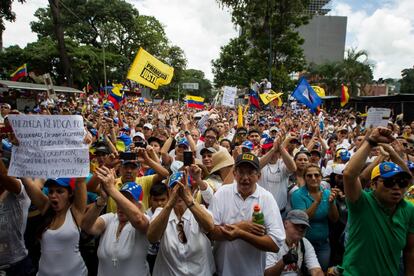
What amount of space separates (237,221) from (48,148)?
175 centimetres

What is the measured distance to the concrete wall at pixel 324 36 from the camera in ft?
254

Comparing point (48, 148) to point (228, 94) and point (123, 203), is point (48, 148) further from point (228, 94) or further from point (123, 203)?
point (228, 94)

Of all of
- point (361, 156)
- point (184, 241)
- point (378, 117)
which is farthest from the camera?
point (378, 117)

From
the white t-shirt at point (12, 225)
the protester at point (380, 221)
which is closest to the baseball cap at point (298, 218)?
the protester at point (380, 221)

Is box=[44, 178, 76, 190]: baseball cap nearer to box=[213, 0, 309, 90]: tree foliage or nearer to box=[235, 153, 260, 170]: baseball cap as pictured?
box=[235, 153, 260, 170]: baseball cap

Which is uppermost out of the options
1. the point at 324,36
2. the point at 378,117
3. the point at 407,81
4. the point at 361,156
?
the point at 324,36

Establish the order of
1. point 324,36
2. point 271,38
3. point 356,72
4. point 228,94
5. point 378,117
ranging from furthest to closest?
point 324,36, point 356,72, point 271,38, point 228,94, point 378,117

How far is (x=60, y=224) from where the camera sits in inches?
112

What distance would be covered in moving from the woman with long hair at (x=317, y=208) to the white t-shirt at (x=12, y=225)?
2.93 metres

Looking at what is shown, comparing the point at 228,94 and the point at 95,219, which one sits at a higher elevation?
the point at 228,94

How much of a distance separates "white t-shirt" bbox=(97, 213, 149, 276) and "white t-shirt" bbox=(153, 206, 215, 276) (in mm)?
159

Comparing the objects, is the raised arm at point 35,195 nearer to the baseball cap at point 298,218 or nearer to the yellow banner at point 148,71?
the baseball cap at point 298,218

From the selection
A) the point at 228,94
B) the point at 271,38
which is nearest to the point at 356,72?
the point at 271,38

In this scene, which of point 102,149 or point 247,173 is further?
point 102,149
